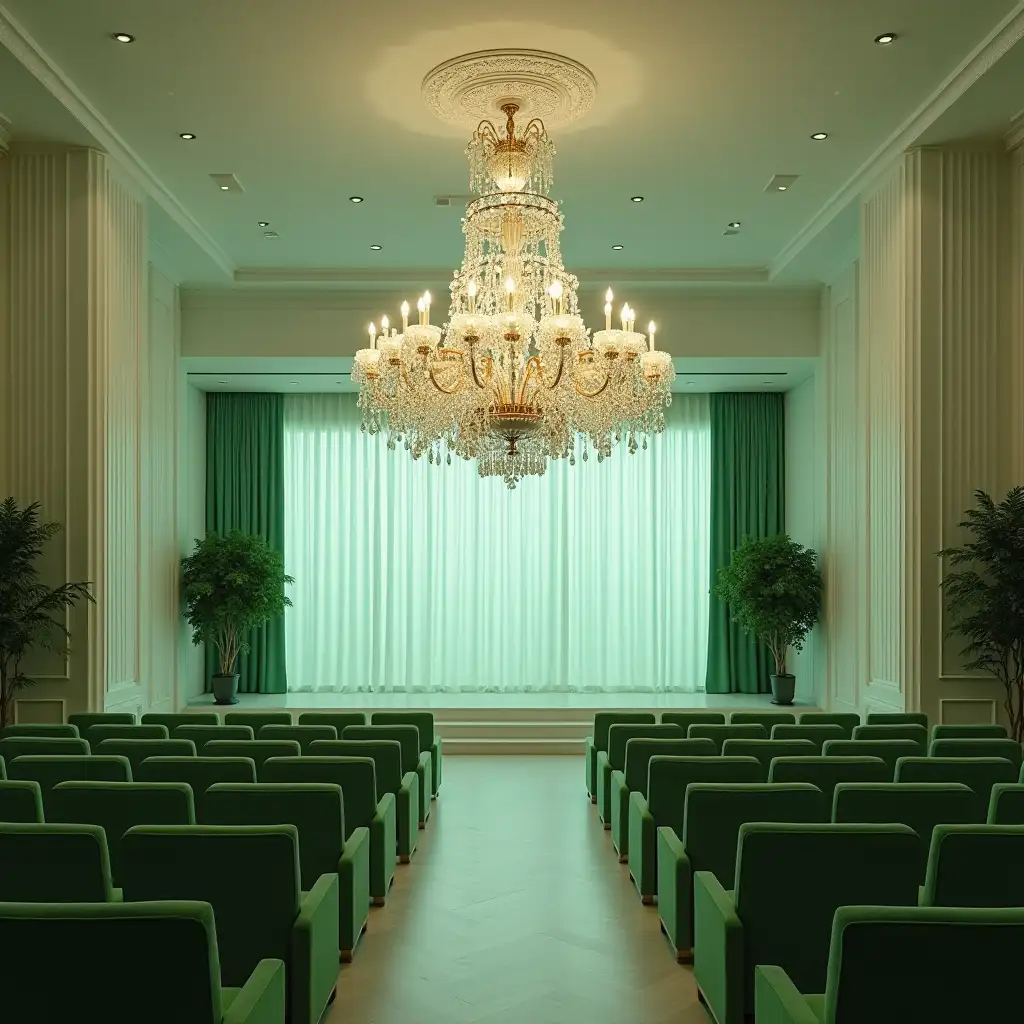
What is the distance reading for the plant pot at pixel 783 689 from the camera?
40.8 feet

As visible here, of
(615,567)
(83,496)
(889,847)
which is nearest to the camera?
(889,847)

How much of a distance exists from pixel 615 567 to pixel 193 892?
11.2 meters

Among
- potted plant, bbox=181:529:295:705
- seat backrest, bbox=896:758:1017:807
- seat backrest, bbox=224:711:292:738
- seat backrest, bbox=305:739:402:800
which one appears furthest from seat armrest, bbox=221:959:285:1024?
potted plant, bbox=181:529:295:705

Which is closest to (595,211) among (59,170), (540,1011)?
(59,170)

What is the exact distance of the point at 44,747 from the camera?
5.73m

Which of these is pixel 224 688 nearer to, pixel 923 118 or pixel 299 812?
pixel 299 812

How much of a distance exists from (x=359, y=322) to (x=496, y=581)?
401cm

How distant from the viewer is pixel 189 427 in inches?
525

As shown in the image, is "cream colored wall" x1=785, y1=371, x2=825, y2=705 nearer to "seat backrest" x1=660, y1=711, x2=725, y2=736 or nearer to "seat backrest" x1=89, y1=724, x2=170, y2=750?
"seat backrest" x1=660, y1=711, x2=725, y2=736

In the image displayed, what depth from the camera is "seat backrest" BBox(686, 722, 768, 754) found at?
22.6 feet

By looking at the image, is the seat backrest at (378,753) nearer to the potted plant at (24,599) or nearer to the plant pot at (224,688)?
the potted plant at (24,599)

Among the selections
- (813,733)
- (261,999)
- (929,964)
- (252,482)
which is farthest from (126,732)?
(252,482)

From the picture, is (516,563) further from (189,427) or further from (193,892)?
(193,892)

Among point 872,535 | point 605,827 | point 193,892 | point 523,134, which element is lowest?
point 605,827
